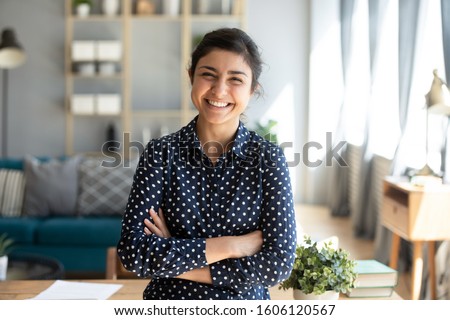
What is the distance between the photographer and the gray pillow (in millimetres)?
4172

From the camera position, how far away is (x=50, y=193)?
13.7ft

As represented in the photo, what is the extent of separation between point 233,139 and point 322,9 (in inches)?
235

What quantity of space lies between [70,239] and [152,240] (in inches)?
110

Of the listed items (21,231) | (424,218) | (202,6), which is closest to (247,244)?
(424,218)

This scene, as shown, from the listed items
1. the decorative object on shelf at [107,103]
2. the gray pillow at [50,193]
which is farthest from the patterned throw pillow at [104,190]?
the decorative object on shelf at [107,103]

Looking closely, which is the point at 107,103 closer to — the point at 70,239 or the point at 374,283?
the point at 70,239

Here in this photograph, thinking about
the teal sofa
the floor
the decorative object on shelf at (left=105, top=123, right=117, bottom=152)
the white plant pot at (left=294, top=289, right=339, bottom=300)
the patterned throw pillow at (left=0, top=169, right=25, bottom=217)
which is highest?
the white plant pot at (left=294, top=289, right=339, bottom=300)

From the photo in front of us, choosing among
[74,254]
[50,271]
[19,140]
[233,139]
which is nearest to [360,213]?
[74,254]

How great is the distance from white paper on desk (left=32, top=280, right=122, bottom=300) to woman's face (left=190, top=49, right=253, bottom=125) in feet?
1.84

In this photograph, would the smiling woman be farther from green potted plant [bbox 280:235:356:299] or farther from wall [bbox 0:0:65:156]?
wall [bbox 0:0:65:156]

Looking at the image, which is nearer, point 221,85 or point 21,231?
point 221,85

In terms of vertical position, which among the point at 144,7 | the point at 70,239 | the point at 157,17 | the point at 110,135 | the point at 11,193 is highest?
the point at 144,7

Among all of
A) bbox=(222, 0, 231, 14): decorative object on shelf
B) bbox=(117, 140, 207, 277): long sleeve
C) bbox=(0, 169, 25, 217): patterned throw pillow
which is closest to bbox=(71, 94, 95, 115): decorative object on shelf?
bbox=(222, 0, 231, 14): decorative object on shelf

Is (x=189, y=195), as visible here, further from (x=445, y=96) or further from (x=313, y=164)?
(x=313, y=164)
